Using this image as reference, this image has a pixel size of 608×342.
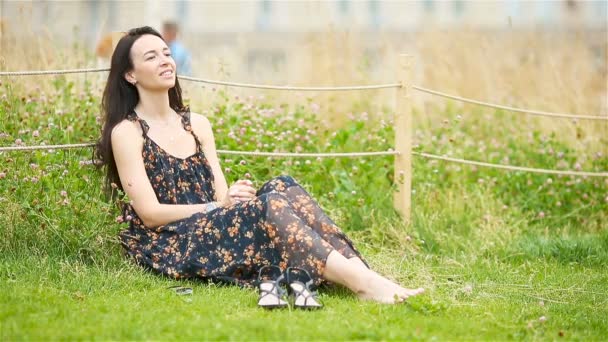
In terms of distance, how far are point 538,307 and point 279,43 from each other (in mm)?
21573

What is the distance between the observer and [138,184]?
4.73 metres

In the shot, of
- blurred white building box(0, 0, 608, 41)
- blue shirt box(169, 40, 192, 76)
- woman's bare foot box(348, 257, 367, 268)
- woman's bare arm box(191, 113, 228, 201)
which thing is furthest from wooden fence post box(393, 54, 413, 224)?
blurred white building box(0, 0, 608, 41)

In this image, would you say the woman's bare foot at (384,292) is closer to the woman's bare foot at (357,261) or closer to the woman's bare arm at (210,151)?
the woman's bare foot at (357,261)

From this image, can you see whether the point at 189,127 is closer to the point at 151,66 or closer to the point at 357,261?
the point at 151,66

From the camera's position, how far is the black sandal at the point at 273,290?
13.7ft

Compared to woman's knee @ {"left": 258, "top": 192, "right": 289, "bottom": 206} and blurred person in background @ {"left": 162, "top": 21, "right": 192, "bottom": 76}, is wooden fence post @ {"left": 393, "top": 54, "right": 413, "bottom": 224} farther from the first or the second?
blurred person in background @ {"left": 162, "top": 21, "right": 192, "bottom": 76}

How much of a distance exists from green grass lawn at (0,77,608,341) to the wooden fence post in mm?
112

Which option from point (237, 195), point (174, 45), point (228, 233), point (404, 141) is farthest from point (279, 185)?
point (174, 45)

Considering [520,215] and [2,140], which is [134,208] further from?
[520,215]

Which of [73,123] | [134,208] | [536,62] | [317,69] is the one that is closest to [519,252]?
[134,208]

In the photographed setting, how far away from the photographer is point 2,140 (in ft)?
17.2

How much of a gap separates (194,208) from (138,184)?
0.95 ft

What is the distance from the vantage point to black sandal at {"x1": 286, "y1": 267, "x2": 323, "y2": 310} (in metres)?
4.20

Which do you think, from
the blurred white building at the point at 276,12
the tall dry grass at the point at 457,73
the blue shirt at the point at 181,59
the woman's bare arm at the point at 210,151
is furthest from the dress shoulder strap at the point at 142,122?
the blurred white building at the point at 276,12
